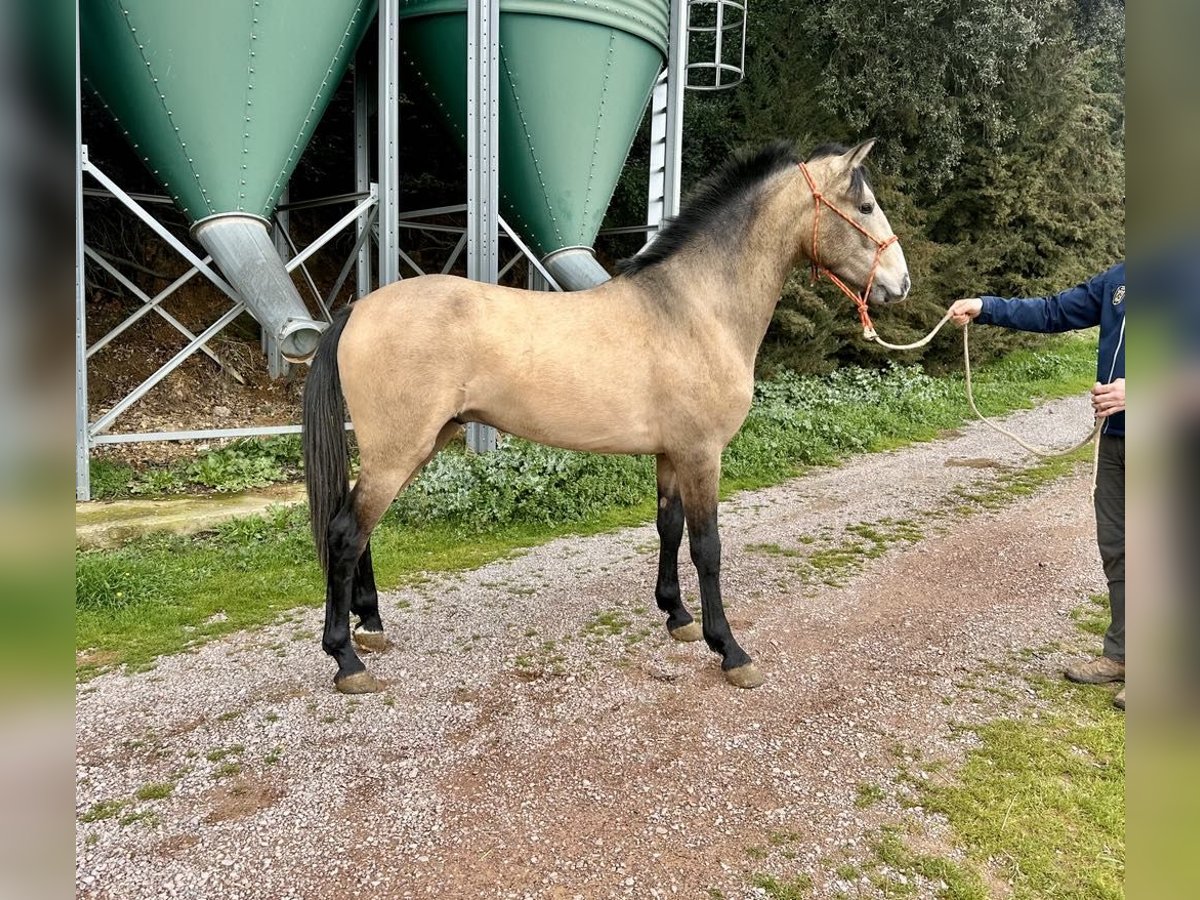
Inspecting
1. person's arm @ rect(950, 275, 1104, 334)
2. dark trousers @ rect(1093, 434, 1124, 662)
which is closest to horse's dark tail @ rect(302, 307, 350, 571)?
person's arm @ rect(950, 275, 1104, 334)

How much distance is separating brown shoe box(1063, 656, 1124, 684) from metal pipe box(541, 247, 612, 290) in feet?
17.3

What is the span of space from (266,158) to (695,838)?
550cm

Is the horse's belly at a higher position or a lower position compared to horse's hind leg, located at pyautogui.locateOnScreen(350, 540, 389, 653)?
higher

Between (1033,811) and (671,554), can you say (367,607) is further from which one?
(1033,811)

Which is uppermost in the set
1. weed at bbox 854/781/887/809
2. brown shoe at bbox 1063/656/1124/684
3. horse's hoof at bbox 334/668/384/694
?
brown shoe at bbox 1063/656/1124/684

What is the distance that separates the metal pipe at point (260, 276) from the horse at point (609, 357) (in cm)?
159

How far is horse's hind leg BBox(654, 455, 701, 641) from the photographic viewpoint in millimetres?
4086

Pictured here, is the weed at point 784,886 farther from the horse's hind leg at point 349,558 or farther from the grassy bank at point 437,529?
the grassy bank at point 437,529

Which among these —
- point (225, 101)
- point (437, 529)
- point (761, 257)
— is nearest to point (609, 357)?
point (761, 257)

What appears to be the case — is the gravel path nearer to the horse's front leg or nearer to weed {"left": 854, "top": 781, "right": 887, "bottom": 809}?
weed {"left": 854, "top": 781, "right": 887, "bottom": 809}

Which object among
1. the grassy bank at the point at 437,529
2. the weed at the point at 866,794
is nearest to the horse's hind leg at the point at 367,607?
the grassy bank at the point at 437,529

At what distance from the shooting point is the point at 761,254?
3771 millimetres

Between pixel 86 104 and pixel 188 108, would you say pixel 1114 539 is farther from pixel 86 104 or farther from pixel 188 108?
pixel 86 104

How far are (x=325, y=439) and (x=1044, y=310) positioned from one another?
3.50 metres
